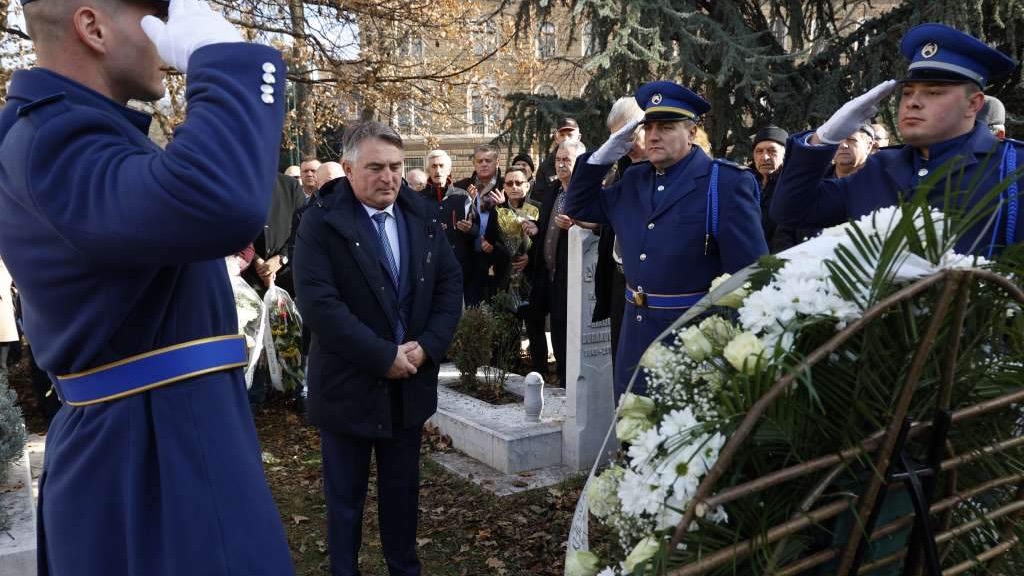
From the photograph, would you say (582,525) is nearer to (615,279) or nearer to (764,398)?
(764,398)

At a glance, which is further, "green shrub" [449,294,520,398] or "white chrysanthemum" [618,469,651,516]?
"green shrub" [449,294,520,398]

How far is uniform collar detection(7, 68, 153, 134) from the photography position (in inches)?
56.9

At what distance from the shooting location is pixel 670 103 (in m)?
3.70

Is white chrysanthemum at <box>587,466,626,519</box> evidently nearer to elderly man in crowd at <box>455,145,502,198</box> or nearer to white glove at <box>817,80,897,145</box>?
white glove at <box>817,80,897,145</box>

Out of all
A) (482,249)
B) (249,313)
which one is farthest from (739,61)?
(249,313)

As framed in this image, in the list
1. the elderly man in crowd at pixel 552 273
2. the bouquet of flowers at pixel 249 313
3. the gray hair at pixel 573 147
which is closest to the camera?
the bouquet of flowers at pixel 249 313

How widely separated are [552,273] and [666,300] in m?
3.09

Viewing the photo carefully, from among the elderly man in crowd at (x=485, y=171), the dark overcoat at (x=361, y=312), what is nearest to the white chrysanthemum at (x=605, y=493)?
the dark overcoat at (x=361, y=312)

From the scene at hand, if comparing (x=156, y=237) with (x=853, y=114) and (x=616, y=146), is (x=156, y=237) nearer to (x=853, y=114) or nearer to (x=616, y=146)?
(x=853, y=114)

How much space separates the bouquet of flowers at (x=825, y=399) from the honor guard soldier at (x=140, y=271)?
2.51 ft

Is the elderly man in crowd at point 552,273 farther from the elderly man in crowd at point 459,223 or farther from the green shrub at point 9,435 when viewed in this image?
the green shrub at point 9,435

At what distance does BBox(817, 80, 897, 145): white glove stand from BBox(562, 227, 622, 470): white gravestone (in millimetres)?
2263

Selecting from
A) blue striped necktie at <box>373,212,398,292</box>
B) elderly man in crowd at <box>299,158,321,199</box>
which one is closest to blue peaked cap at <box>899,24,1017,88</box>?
blue striped necktie at <box>373,212,398,292</box>

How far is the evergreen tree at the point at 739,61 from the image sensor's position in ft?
35.6
